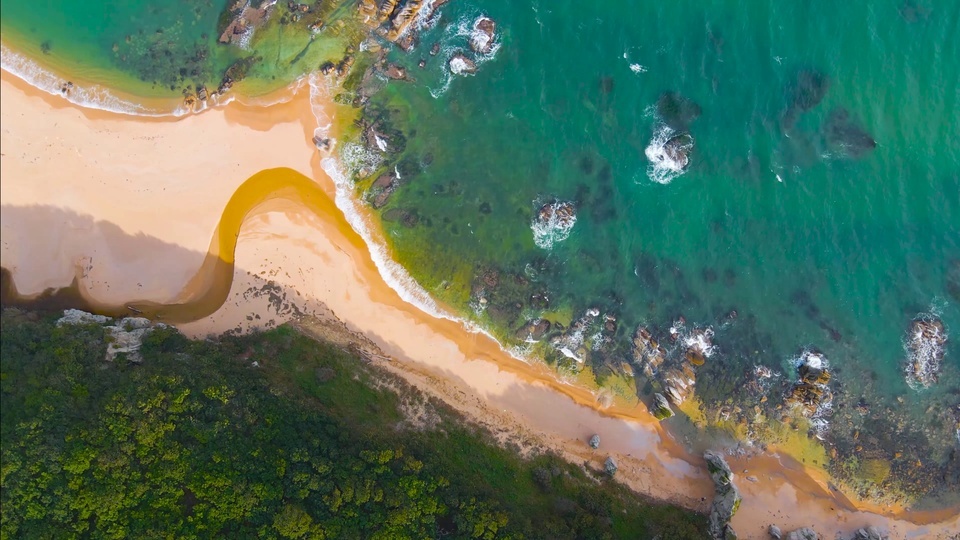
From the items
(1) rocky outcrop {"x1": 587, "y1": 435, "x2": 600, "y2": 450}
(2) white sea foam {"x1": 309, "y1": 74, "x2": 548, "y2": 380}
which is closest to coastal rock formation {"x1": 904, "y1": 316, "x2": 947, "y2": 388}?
(1) rocky outcrop {"x1": 587, "y1": 435, "x2": 600, "y2": 450}

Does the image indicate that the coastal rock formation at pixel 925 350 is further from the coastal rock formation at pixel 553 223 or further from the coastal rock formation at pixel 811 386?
the coastal rock formation at pixel 553 223

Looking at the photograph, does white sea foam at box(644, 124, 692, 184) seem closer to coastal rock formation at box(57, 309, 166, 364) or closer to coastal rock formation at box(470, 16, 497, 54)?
coastal rock formation at box(470, 16, 497, 54)

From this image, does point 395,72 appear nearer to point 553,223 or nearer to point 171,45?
point 553,223

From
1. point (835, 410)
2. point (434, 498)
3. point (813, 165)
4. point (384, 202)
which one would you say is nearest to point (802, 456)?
point (835, 410)

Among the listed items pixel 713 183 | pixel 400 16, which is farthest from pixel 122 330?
pixel 713 183

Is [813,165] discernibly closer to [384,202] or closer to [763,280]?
[763,280]

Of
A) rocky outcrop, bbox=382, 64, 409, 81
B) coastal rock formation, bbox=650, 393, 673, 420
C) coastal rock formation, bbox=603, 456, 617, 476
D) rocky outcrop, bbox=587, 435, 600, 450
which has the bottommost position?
coastal rock formation, bbox=603, 456, 617, 476
